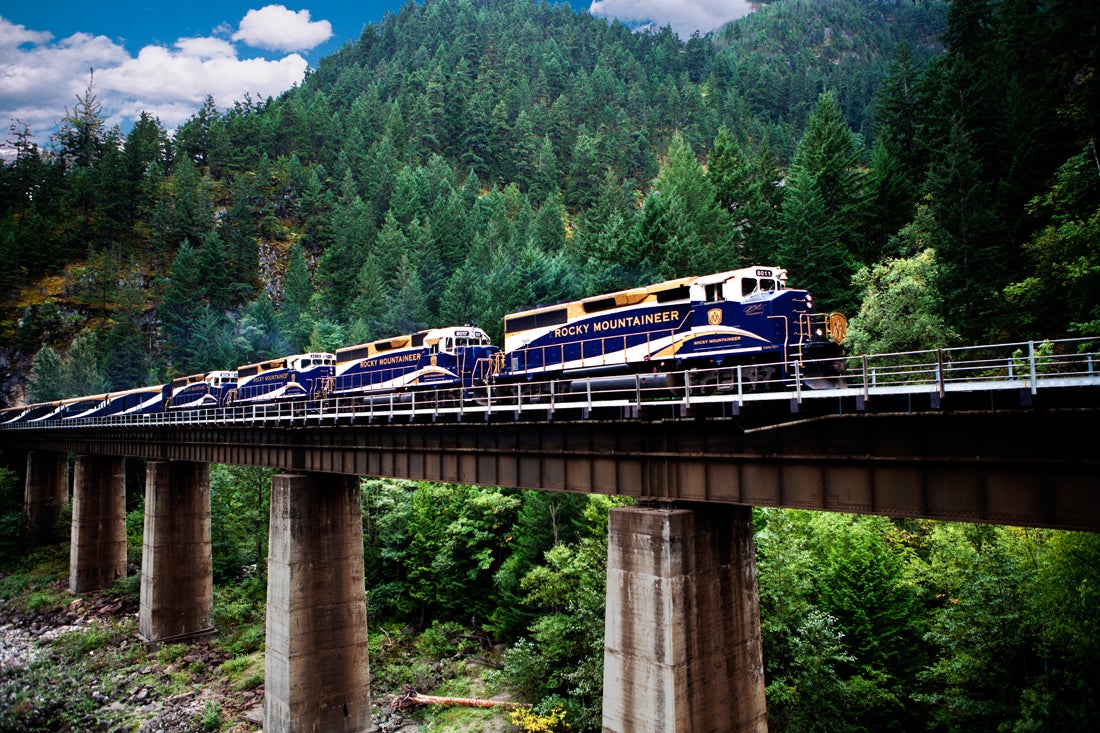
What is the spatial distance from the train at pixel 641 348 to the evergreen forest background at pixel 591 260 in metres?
8.63

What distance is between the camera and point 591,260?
2301 inches

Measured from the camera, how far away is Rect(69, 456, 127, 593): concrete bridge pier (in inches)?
1778

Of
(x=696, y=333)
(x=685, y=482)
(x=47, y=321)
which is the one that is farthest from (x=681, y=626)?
(x=47, y=321)

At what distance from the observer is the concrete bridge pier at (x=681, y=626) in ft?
44.4

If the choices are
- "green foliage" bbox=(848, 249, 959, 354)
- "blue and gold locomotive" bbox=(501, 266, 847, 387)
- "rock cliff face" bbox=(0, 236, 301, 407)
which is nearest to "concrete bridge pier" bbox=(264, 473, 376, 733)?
"blue and gold locomotive" bbox=(501, 266, 847, 387)

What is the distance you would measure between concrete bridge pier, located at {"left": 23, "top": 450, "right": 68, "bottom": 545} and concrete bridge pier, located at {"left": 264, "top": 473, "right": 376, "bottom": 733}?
47163mm

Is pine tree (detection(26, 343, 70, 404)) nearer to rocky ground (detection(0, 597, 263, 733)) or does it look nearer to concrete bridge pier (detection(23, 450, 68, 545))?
concrete bridge pier (detection(23, 450, 68, 545))

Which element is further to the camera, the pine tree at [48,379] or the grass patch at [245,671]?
the pine tree at [48,379]

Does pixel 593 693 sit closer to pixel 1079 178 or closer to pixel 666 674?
pixel 666 674

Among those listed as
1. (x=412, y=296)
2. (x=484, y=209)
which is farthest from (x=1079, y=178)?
(x=484, y=209)

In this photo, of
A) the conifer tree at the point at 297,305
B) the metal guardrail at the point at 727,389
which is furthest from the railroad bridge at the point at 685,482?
the conifer tree at the point at 297,305

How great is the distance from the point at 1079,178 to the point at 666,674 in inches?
1255

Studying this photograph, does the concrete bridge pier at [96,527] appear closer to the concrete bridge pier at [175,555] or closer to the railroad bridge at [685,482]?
the concrete bridge pier at [175,555]

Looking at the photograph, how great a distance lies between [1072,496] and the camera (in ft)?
31.6
